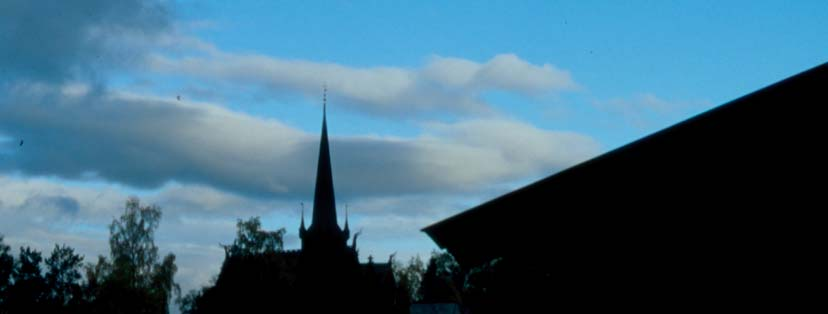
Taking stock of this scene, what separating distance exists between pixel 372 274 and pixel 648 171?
2850 inches

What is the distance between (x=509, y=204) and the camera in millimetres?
7707

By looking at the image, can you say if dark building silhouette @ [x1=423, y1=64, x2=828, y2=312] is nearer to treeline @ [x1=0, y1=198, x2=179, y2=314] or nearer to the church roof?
the church roof

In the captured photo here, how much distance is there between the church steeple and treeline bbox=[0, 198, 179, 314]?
12.3 meters

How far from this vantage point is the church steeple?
74625mm

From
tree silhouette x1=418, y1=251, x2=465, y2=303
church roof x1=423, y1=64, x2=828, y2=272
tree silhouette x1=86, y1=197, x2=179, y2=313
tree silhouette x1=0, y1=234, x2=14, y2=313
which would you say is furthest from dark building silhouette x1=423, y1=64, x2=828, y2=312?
tree silhouette x1=418, y1=251, x2=465, y2=303

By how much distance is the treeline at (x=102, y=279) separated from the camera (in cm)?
3828

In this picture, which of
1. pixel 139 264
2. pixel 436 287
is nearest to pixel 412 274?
pixel 436 287

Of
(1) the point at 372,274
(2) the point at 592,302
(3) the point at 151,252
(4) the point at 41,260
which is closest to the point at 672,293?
(2) the point at 592,302

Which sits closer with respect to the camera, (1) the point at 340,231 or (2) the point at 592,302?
(2) the point at 592,302

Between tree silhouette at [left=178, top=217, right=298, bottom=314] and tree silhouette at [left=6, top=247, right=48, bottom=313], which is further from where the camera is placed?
tree silhouette at [left=178, top=217, right=298, bottom=314]

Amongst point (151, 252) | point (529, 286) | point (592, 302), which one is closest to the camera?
point (592, 302)

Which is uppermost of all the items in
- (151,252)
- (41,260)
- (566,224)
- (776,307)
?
(151,252)

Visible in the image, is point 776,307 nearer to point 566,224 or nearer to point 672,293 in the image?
point 672,293

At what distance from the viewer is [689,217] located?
248 inches
